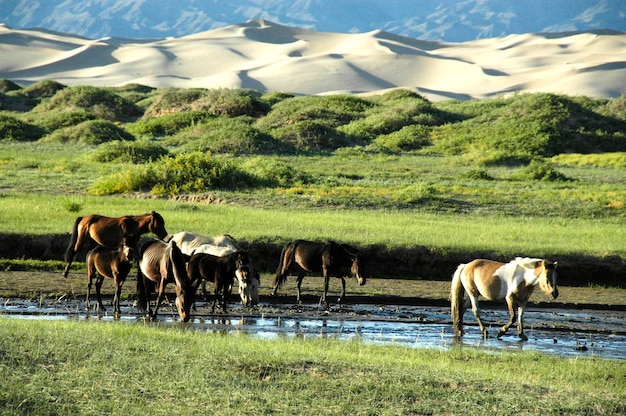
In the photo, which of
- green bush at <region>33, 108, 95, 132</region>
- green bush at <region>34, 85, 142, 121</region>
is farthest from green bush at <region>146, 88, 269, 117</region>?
green bush at <region>33, 108, 95, 132</region>

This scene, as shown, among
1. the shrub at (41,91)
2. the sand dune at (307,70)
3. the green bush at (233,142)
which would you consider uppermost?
the sand dune at (307,70)

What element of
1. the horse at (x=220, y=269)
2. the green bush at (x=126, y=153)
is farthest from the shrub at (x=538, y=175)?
the horse at (x=220, y=269)

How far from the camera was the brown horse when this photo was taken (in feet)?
57.8

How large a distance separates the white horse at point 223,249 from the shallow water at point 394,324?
0.33 m

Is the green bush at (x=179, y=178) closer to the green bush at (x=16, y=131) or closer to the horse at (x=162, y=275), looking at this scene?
the horse at (x=162, y=275)

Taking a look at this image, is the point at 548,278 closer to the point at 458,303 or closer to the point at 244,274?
the point at 458,303

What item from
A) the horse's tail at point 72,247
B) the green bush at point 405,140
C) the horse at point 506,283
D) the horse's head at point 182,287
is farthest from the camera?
the green bush at point 405,140

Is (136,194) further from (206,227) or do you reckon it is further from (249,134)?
(249,134)

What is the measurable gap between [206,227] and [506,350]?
417 inches

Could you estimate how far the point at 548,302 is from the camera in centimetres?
Result: 1758

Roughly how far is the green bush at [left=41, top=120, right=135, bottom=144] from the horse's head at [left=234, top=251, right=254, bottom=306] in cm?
3473

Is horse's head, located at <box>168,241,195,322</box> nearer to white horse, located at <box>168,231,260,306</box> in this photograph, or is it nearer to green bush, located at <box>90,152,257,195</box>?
white horse, located at <box>168,231,260,306</box>

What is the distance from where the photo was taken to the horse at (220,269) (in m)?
14.7

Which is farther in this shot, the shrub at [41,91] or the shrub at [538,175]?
the shrub at [41,91]
